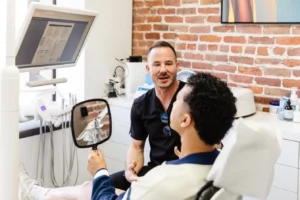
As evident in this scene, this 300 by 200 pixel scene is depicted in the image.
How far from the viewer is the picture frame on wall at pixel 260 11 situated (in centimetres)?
270

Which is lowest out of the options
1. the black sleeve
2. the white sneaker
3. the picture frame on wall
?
the white sneaker

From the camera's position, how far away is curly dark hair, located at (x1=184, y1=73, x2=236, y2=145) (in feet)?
4.44

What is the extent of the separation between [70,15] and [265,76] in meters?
1.50

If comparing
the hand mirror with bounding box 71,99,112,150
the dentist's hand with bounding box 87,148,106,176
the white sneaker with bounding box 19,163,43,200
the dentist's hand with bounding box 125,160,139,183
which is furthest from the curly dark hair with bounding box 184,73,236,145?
the white sneaker with bounding box 19,163,43,200

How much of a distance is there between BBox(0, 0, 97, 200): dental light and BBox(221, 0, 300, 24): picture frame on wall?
1080 mm

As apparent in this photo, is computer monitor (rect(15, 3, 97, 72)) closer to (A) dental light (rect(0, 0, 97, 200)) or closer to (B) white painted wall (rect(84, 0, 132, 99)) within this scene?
(A) dental light (rect(0, 0, 97, 200))

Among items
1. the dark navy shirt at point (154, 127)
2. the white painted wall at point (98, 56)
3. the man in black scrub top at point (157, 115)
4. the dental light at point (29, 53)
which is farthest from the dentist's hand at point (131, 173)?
the white painted wall at point (98, 56)

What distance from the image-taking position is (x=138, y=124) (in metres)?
2.36

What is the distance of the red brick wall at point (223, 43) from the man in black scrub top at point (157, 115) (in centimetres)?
90

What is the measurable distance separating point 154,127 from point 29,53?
2.85 feet

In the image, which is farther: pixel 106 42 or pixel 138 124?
pixel 106 42

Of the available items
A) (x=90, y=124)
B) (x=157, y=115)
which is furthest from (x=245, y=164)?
(x=157, y=115)

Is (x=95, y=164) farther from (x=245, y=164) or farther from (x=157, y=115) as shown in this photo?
(x=245, y=164)

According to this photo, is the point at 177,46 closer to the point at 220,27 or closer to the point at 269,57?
the point at 220,27
